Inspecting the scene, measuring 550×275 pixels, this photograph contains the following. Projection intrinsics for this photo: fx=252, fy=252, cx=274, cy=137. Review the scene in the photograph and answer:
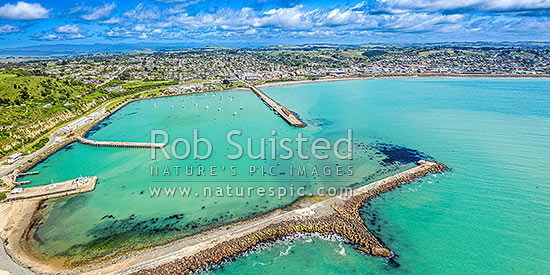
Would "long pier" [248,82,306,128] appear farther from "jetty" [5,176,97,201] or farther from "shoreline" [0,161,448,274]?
"jetty" [5,176,97,201]

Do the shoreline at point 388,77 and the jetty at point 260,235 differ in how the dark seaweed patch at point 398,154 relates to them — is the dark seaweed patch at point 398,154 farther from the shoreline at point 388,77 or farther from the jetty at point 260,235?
the shoreline at point 388,77

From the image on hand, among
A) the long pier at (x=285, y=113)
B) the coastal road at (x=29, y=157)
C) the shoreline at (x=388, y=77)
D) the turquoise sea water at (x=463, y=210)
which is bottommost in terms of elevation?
the turquoise sea water at (x=463, y=210)

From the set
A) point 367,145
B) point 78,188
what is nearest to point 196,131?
point 78,188

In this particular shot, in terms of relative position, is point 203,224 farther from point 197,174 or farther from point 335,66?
point 335,66

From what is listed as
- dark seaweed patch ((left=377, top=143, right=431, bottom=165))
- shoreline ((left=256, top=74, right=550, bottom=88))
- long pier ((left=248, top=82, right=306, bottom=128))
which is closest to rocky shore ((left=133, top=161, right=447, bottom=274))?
dark seaweed patch ((left=377, top=143, right=431, bottom=165))

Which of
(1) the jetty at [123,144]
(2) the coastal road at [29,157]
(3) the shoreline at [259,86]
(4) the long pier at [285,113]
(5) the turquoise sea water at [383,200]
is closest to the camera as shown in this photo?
(5) the turquoise sea water at [383,200]

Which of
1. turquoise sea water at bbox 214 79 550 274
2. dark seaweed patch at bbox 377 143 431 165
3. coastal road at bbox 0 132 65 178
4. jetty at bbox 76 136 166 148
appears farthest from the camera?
jetty at bbox 76 136 166 148

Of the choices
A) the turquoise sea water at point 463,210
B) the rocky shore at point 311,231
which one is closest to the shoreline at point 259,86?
the rocky shore at point 311,231
